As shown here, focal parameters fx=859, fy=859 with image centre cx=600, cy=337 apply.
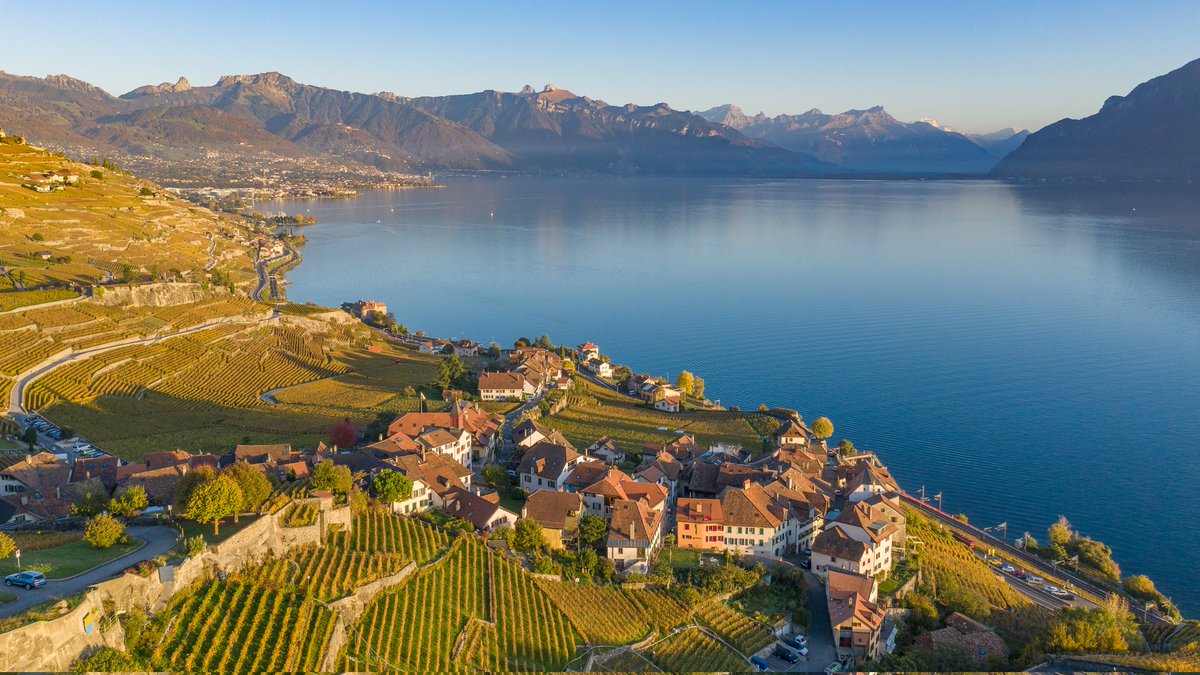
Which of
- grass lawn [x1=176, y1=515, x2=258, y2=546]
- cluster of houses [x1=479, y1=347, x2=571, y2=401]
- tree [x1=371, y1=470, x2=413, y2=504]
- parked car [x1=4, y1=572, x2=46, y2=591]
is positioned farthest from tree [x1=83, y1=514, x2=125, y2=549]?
cluster of houses [x1=479, y1=347, x2=571, y2=401]

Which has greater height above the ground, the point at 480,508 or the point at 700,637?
the point at 480,508

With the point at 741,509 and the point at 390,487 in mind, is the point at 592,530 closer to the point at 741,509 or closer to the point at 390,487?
the point at 741,509

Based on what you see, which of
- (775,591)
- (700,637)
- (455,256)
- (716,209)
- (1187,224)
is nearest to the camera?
(700,637)

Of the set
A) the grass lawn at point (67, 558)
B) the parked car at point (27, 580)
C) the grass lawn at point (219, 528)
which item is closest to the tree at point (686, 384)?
the grass lawn at point (219, 528)

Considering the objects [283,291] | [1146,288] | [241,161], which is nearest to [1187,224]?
[1146,288]

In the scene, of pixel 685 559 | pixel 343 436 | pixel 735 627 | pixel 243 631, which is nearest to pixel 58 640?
pixel 243 631

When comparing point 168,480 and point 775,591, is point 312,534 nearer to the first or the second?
point 168,480
